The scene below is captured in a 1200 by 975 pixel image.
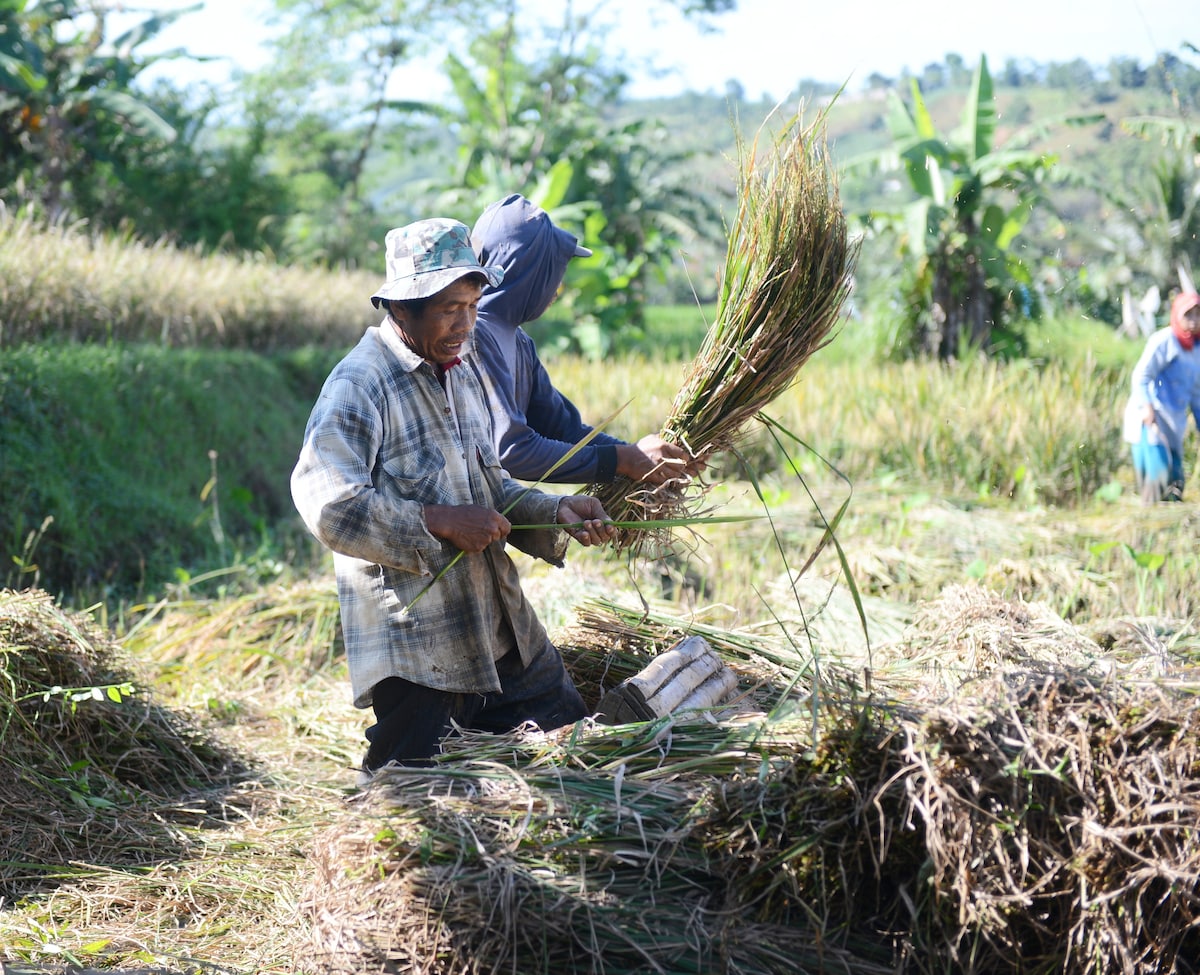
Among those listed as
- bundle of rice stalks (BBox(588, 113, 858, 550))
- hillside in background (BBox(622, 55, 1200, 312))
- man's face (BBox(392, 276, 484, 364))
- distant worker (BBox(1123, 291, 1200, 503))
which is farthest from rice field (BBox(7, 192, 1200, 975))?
distant worker (BBox(1123, 291, 1200, 503))

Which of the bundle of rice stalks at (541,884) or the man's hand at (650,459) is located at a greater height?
the man's hand at (650,459)

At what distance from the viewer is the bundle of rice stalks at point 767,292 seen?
2.92 m

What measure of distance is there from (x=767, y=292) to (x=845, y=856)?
1.49 meters

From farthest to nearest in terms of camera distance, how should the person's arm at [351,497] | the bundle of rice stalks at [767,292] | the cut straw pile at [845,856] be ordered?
the bundle of rice stalks at [767,292], the person's arm at [351,497], the cut straw pile at [845,856]

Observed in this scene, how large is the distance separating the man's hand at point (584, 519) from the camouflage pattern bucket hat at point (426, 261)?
61 cm

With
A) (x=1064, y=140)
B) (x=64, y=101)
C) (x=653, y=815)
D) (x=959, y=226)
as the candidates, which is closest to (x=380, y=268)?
(x=64, y=101)

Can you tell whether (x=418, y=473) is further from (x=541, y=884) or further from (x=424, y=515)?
(x=541, y=884)

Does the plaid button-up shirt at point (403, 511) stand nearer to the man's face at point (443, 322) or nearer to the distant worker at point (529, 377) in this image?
the man's face at point (443, 322)

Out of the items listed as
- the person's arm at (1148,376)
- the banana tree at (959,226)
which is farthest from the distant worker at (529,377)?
the banana tree at (959,226)

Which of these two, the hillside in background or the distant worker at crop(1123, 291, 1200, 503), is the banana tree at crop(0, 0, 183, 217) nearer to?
the hillside in background

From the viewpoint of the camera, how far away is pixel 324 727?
12.5ft

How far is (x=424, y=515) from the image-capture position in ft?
8.07

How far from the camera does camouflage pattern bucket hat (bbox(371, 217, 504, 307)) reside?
2.50 m

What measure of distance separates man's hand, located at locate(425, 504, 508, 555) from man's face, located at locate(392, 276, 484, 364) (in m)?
0.38
